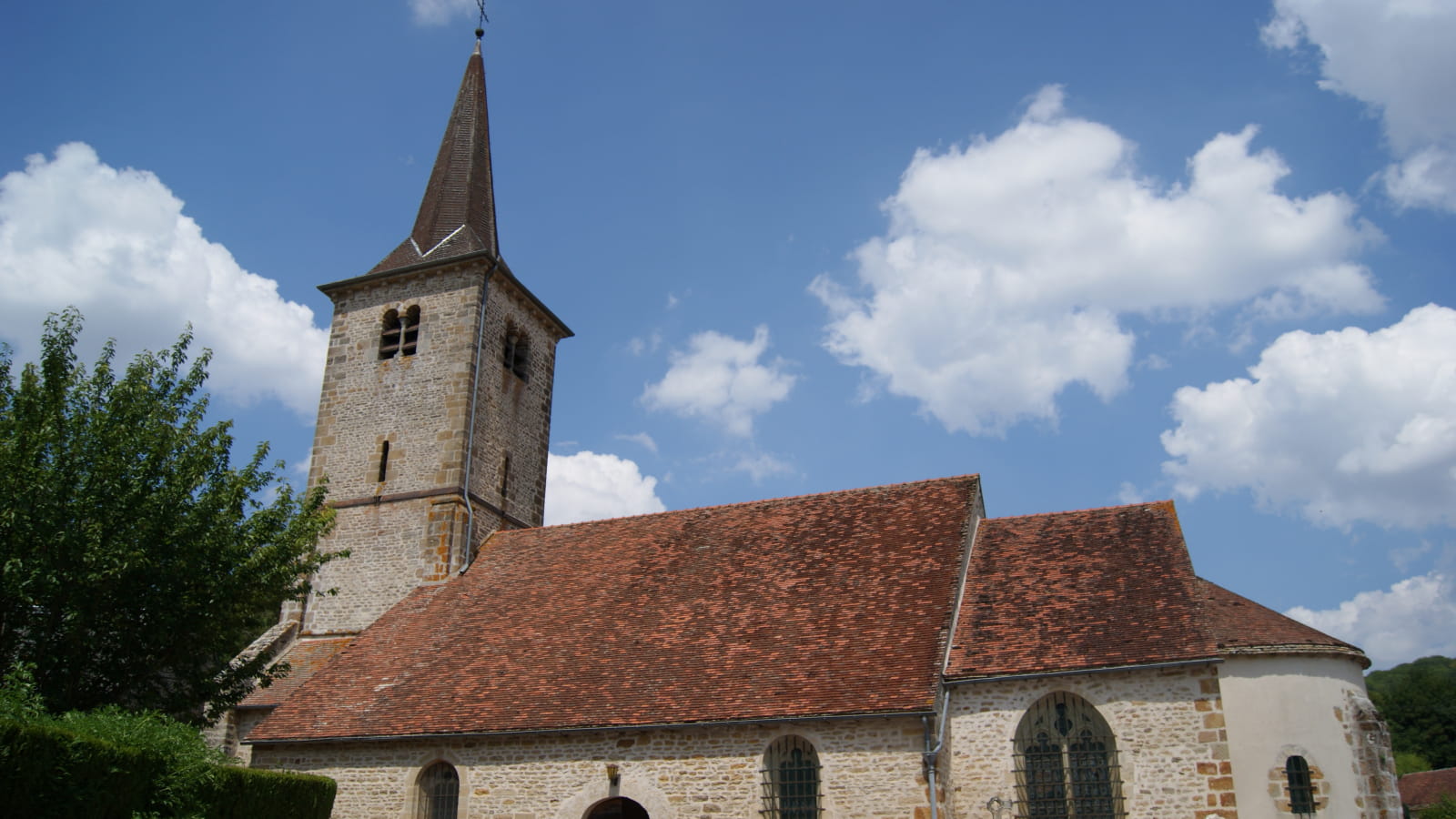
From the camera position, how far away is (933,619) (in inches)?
527

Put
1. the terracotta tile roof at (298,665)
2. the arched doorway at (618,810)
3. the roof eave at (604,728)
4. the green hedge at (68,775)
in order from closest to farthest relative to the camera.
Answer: the green hedge at (68,775)
the roof eave at (604,728)
the arched doorway at (618,810)
the terracotta tile roof at (298,665)

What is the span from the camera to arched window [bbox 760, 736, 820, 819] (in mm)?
12406

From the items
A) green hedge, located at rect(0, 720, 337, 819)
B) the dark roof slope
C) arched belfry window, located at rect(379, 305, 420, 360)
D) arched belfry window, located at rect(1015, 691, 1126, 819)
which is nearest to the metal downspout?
arched belfry window, located at rect(379, 305, 420, 360)

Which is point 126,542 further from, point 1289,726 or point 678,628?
point 1289,726

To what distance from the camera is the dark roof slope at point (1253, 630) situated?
12.4 meters

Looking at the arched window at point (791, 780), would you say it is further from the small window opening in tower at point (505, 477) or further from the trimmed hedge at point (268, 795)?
the small window opening in tower at point (505, 477)

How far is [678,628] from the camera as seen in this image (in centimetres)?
1491

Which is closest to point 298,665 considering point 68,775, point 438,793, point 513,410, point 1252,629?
point 438,793

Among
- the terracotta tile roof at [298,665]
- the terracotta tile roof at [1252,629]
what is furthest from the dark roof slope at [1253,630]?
the terracotta tile roof at [298,665]

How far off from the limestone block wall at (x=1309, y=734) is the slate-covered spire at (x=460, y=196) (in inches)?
616

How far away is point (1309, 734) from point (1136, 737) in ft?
6.75

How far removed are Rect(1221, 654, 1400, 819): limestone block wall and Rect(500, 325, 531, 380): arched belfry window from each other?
1459 cm

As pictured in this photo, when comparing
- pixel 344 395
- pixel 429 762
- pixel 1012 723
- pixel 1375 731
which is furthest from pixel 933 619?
pixel 344 395

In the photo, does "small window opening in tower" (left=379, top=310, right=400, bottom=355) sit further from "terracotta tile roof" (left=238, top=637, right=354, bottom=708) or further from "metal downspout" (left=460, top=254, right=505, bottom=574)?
"terracotta tile roof" (left=238, top=637, right=354, bottom=708)
